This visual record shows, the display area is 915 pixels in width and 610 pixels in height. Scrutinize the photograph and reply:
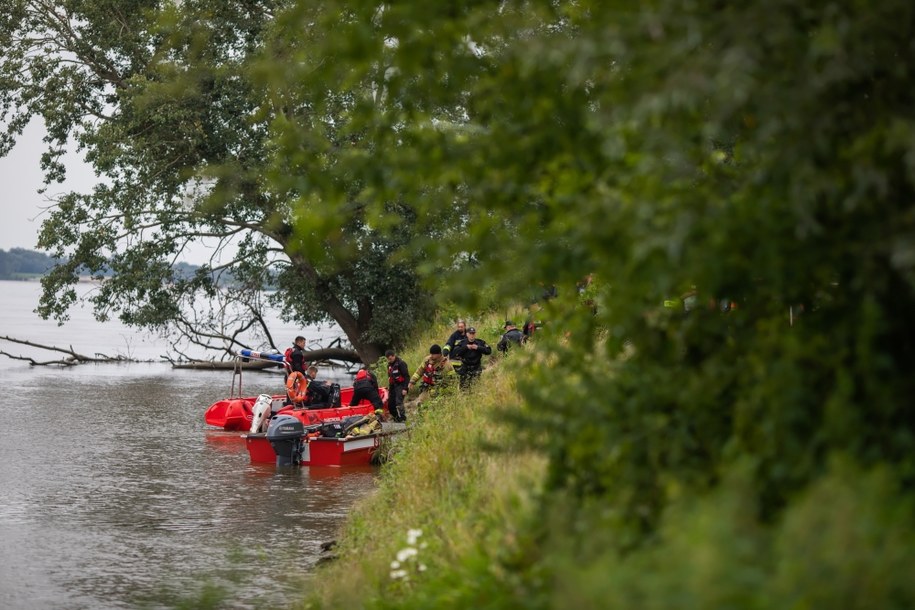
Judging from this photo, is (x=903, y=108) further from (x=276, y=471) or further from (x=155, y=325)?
(x=155, y=325)

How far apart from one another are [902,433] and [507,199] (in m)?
2.31

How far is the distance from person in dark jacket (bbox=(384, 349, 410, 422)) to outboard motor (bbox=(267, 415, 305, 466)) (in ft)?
10.0

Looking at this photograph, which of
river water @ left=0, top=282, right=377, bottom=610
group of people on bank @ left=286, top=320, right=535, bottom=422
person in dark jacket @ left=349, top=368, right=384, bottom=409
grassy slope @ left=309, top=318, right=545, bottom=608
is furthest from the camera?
person in dark jacket @ left=349, top=368, right=384, bottom=409

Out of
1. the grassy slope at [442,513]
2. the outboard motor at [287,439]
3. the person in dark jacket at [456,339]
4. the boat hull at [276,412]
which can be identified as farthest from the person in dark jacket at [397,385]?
the grassy slope at [442,513]

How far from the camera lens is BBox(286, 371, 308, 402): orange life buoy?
21891 millimetres

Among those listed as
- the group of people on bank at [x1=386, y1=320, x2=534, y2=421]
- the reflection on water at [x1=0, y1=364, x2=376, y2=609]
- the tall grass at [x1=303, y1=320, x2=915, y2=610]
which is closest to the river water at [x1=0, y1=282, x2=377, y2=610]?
the reflection on water at [x1=0, y1=364, x2=376, y2=609]

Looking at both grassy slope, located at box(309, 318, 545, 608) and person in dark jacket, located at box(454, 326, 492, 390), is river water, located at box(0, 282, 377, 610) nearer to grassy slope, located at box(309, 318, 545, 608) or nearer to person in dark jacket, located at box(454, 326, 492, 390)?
grassy slope, located at box(309, 318, 545, 608)

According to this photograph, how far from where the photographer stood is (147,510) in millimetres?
15906

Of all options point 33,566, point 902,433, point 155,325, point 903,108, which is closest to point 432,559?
point 902,433

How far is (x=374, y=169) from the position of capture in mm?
6355

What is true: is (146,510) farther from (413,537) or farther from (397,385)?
(413,537)

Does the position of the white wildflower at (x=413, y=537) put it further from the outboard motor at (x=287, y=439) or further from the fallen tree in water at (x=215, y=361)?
the fallen tree in water at (x=215, y=361)

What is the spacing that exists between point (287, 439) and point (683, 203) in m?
14.7

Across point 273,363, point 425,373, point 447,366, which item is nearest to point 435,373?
point 447,366
